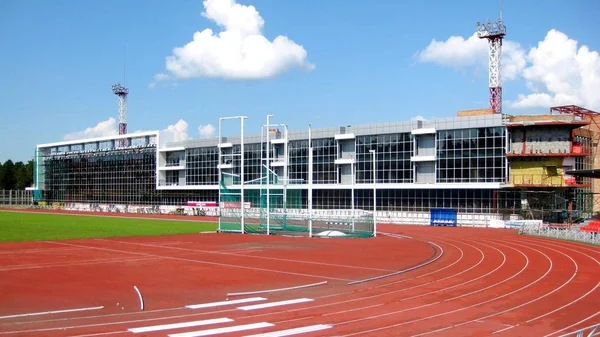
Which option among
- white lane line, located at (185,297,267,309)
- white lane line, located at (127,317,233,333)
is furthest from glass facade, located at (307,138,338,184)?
white lane line, located at (127,317,233,333)

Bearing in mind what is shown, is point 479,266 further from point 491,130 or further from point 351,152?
point 351,152

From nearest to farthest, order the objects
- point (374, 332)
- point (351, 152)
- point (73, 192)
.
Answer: point (374, 332) → point (351, 152) → point (73, 192)

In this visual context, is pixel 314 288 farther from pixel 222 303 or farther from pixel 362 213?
pixel 362 213

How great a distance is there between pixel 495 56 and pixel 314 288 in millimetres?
64592

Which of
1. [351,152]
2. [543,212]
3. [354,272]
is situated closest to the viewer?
[354,272]

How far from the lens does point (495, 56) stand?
77.7 metres

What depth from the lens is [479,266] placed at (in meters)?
28.6

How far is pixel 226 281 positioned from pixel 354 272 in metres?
6.13

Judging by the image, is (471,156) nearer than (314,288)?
No

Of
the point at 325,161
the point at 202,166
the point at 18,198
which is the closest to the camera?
the point at 325,161

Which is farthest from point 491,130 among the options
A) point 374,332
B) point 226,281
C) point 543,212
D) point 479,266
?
point 374,332

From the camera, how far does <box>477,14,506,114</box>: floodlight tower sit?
76375 millimetres

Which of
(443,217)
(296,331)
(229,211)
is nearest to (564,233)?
(443,217)

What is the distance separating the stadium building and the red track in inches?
606
